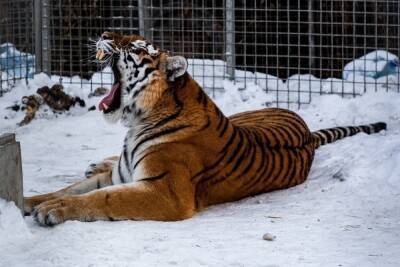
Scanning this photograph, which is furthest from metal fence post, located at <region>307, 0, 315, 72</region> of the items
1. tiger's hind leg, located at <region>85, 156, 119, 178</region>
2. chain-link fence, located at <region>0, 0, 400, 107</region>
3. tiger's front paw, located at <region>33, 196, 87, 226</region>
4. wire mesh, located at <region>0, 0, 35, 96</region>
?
tiger's front paw, located at <region>33, 196, 87, 226</region>

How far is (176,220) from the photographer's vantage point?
4297mm

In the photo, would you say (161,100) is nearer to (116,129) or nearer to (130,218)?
(130,218)

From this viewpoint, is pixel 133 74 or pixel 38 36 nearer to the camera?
pixel 133 74

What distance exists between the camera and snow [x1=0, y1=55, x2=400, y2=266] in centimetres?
358

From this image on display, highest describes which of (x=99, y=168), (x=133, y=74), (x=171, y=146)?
(x=133, y=74)

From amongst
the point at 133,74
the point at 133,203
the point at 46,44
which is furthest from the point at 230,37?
the point at 133,203

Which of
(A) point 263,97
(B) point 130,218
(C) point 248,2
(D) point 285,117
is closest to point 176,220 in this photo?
(B) point 130,218

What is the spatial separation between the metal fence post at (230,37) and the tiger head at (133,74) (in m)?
3.44

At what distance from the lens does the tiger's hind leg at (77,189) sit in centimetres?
447

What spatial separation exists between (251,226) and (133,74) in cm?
108

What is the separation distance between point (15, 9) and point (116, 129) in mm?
1949

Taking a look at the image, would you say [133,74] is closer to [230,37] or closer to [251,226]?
[251,226]

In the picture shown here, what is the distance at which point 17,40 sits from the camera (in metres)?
8.59

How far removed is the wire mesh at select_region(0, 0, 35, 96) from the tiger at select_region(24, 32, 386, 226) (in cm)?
352
